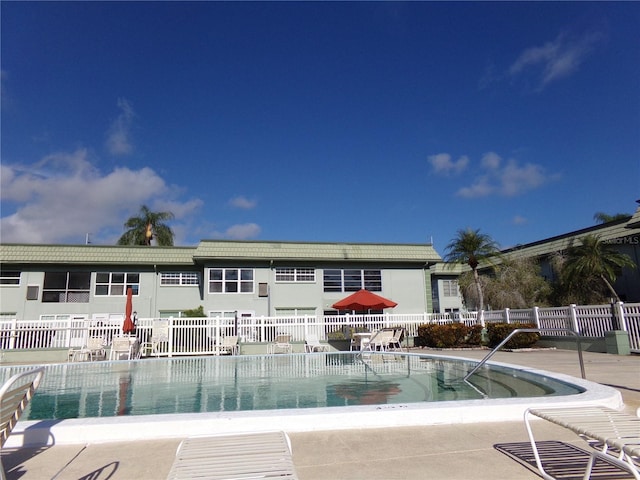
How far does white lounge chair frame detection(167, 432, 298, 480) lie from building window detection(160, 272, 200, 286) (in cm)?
2218

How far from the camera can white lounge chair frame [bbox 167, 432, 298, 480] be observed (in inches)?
89.1

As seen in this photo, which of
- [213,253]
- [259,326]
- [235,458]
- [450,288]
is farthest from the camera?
[450,288]

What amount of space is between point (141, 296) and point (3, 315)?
671 centimetres

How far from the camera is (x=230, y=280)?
23.2 meters

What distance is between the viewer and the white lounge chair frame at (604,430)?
2.53m

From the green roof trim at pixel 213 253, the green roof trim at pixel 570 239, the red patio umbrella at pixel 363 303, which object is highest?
the green roof trim at pixel 570 239

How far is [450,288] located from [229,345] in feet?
69.6

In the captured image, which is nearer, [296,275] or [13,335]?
[13,335]

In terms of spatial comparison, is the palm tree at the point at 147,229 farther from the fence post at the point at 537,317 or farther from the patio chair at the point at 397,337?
the fence post at the point at 537,317

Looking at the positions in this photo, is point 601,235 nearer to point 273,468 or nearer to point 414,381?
point 414,381

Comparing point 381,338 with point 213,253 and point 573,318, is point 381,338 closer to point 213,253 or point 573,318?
point 573,318

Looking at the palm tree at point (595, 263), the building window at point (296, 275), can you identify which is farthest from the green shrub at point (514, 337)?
the building window at point (296, 275)

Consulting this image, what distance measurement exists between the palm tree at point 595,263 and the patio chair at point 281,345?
1606 centimetres

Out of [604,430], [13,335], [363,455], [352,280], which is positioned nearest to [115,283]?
[13,335]
